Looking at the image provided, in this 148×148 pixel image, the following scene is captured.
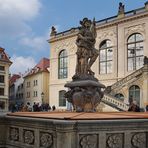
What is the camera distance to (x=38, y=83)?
242 feet

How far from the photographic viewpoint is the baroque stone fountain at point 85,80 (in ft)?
38.1

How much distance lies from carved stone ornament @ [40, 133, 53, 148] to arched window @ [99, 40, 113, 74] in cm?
3684

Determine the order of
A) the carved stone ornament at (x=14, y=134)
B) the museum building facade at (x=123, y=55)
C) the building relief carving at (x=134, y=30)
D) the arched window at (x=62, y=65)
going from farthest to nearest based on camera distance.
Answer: the arched window at (x=62, y=65), the building relief carving at (x=134, y=30), the museum building facade at (x=123, y=55), the carved stone ornament at (x=14, y=134)

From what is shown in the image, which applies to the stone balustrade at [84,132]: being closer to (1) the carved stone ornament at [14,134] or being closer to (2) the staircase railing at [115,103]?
(1) the carved stone ornament at [14,134]

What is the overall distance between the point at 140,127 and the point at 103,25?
1504 inches

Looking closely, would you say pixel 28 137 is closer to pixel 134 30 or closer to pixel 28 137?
pixel 28 137

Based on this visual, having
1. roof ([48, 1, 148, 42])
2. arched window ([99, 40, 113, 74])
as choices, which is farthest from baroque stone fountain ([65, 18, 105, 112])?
arched window ([99, 40, 113, 74])

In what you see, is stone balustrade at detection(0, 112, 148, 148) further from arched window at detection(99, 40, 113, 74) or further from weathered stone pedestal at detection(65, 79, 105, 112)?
arched window at detection(99, 40, 113, 74)

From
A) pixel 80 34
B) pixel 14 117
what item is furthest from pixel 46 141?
pixel 80 34

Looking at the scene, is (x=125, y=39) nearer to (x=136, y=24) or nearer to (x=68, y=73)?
(x=136, y=24)

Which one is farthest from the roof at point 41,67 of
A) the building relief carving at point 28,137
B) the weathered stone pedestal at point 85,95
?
the building relief carving at point 28,137

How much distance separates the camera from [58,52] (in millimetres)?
52781

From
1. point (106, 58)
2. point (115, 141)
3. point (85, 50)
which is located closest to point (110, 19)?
point (106, 58)

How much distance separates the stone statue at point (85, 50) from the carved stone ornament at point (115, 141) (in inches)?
215
